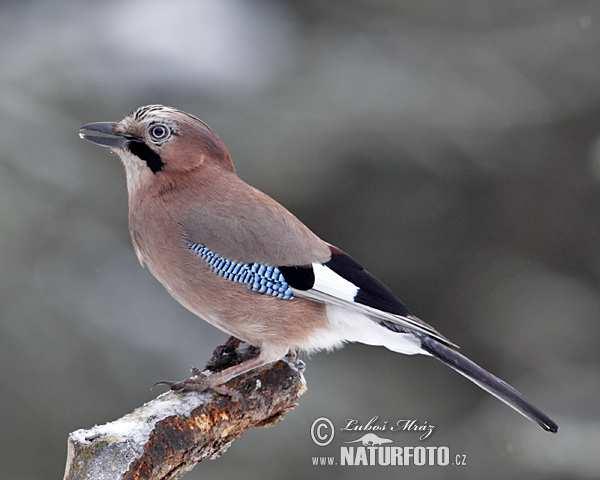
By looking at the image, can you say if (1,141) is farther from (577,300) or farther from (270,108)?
(577,300)

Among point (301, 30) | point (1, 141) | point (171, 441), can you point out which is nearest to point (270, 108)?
point (301, 30)

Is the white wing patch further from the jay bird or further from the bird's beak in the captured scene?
the bird's beak

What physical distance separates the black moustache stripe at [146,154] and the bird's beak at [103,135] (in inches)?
1.3

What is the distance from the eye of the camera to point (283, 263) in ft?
11.2

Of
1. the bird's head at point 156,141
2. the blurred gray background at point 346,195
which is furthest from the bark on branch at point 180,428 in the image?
the blurred gray background at point 346,195

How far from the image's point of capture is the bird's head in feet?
11.5

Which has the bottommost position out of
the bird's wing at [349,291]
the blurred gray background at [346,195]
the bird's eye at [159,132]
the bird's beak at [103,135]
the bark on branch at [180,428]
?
the bark on branch at [180,428]

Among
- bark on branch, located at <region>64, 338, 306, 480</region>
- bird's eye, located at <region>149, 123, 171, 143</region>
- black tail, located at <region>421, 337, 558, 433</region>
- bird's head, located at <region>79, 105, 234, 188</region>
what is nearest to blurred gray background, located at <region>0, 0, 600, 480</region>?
bark on branch, located at <region>64, 338, 306, 480</region>

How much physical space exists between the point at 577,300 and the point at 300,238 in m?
3.99

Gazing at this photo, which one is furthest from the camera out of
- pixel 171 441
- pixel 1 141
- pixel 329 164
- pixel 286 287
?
pixel 329 164

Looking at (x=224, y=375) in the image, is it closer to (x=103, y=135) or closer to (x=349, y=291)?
(x=349, y=291)

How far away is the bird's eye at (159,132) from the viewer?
3.52 meters

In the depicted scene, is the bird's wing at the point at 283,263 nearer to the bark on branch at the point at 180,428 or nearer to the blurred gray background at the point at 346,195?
the bark on branch at the point at 180,428

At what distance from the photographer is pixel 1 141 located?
6.24 metres
